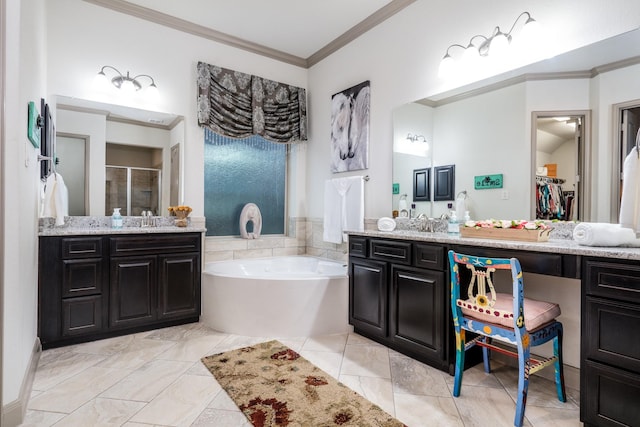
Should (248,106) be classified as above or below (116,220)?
above

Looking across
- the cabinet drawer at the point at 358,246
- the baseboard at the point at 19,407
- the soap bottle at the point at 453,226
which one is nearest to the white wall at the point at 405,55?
the soap bottle at the point at 453,226

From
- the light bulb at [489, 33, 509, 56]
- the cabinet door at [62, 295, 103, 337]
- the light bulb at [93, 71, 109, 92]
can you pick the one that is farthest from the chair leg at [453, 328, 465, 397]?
the light bulb at [93, 71, 109, 92]

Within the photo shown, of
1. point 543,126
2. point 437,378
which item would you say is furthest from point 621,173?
point 437,378

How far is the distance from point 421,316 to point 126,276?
2.33 meters

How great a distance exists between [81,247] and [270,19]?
105 inches

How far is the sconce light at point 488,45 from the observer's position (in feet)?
7.25

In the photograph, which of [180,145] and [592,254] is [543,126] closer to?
[592,254]

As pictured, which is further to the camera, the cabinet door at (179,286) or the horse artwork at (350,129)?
the horse artwork at (350,129)

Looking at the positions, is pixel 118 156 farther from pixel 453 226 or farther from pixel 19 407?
pixel 453 226

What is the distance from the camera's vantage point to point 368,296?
2.81m

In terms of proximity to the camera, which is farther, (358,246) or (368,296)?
(358,246)

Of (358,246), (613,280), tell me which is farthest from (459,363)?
(358,246)

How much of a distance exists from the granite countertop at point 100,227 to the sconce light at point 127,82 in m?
1.19

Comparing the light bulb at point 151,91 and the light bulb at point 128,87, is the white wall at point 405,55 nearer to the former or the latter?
the light bulb at point 151,91
